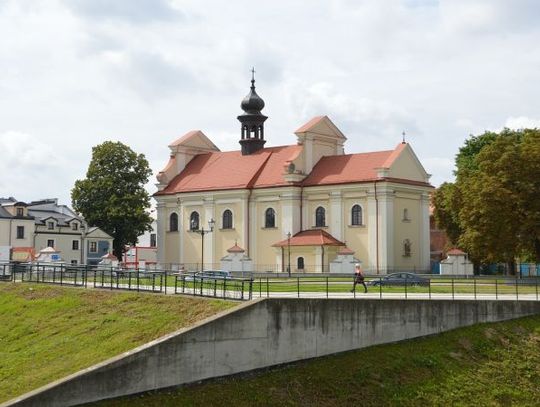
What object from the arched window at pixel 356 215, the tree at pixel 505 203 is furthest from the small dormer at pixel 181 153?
the tree at pixel 505 203

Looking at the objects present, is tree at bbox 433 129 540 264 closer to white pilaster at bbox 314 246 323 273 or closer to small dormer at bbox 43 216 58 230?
white pilaster at bbox 314 246 323 273

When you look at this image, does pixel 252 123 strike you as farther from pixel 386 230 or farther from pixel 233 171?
pixel 386 230

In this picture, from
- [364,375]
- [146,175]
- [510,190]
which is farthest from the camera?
[146,175]

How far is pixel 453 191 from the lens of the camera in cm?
6569

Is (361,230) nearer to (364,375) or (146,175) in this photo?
(146,175)

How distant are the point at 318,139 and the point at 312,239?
30.7ft

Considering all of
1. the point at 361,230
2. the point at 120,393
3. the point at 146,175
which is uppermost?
the point at 146,175

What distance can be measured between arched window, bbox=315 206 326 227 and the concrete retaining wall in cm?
3677

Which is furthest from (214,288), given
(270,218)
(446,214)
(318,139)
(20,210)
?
(20,210)

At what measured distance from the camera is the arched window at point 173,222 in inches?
3010

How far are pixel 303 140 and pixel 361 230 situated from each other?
30.6 ft

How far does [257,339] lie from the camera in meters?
25.5

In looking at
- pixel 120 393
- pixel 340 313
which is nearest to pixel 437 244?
pixel 340 313

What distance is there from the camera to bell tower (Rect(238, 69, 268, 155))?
76.3 meters
